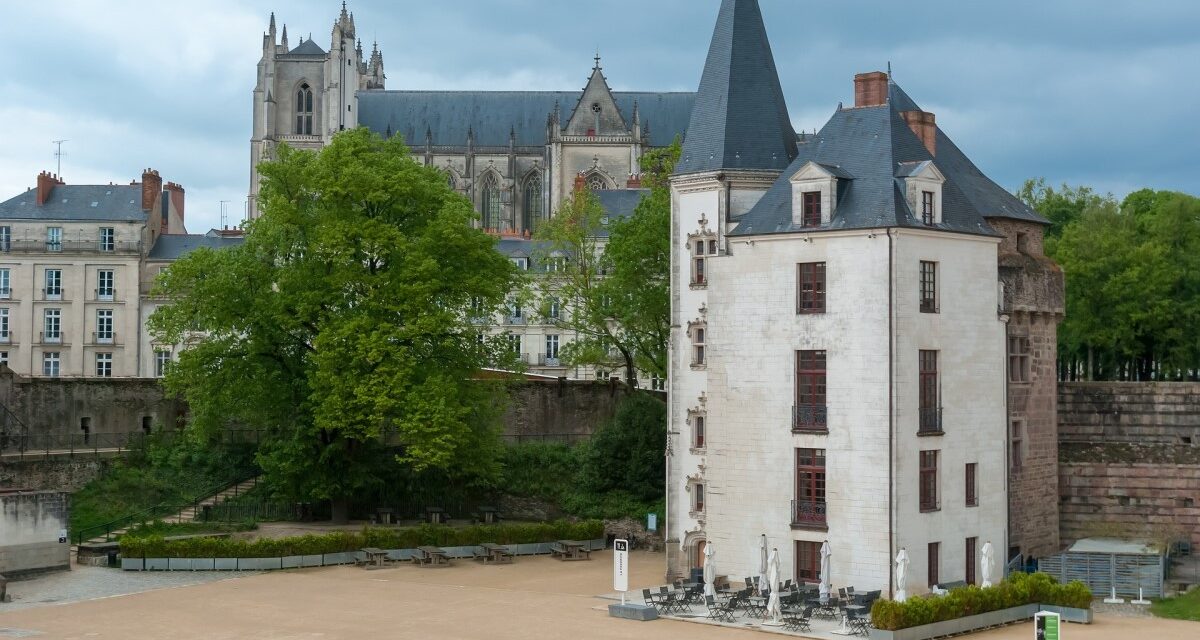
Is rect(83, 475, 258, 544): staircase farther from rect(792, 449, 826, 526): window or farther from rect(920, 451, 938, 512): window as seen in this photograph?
rect(920, 451, 938, 512): window

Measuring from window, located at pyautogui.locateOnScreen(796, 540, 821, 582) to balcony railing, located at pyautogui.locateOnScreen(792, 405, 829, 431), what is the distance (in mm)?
2563

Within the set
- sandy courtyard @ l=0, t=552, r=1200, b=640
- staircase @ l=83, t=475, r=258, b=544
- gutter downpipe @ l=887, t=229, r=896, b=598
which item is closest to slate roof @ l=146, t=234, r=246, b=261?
staircase @ l=83, t=475, r=258, b=544

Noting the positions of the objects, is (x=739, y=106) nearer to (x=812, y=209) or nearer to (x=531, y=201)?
(x=812, y=209)

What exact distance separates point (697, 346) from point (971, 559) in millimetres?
8146

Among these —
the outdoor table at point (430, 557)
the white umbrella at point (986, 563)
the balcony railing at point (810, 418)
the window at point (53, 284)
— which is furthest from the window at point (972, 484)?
the window at point (53, 284)

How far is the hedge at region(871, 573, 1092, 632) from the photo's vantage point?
2889 centimetres

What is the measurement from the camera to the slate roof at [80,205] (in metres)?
66.3

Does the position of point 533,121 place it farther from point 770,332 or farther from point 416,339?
point 770,332

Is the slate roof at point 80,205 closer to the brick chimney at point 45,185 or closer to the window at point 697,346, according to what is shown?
the brick chimney at point 45,185

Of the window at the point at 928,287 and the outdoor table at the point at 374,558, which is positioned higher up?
the window at the point at 928,287

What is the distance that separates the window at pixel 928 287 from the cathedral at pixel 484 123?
195 ft

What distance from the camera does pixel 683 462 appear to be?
37906 millimetres

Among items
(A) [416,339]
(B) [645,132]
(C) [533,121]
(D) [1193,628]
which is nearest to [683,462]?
(A) [416,339]

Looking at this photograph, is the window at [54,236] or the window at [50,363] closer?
the window at [54,236]
